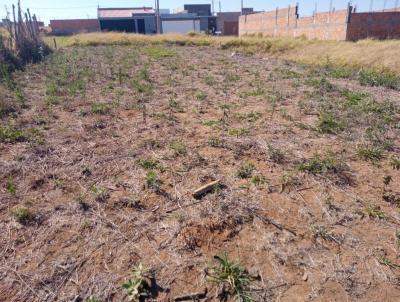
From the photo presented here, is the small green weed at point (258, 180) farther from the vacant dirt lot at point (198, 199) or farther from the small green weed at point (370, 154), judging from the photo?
the small green weed at point (370, 154)

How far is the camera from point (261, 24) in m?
26.2

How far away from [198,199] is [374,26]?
15894 mm

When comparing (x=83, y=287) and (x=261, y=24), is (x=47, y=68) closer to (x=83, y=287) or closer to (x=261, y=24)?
(x=83, y=287)

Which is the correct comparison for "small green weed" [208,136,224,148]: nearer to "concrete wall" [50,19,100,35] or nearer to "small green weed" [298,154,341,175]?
"small green weed" [298,154,341,175]

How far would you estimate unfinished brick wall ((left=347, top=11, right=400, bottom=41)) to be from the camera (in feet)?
49.9

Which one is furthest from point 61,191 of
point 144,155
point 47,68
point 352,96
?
point 47,68

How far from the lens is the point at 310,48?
15109 mm

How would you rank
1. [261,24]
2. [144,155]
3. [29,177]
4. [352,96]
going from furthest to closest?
[261,24] → [352,96] → [144,155] → [29,177]

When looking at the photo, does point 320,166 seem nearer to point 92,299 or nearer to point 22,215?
point 92,299

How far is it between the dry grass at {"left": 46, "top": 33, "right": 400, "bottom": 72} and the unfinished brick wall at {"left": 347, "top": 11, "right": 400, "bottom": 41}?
123 centimetres

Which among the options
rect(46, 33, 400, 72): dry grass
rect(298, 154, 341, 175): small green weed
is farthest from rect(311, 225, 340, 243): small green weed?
rect(46, 33, 400, 72): dry grass

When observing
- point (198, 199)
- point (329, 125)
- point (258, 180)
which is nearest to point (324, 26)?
point (329, 125)

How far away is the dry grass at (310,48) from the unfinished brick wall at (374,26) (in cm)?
123

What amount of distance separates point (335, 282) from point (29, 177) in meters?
3.20
